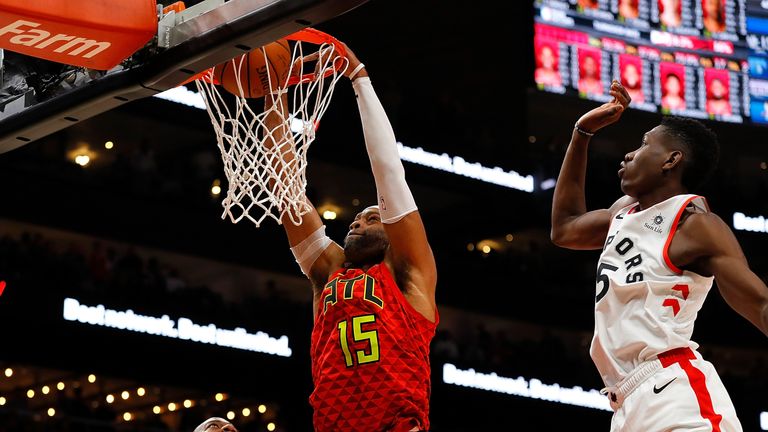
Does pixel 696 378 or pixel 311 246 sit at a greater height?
pixel 311 246

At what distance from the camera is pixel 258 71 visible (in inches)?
216

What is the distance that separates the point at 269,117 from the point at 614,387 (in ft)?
7.95

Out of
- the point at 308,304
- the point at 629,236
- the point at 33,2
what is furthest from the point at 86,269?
the point at 629,236

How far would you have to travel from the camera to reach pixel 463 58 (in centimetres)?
2280

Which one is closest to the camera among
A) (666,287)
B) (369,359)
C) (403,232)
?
(666,287)

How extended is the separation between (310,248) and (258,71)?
884 mm

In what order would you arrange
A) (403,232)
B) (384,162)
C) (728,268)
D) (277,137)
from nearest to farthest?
(728,268) → (403,232) → (384,162) → (277,137)

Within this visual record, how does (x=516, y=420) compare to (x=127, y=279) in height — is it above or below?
below

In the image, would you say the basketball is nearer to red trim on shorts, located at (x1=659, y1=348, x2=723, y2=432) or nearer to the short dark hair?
the short dark hair

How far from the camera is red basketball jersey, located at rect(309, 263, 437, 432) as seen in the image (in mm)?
4660

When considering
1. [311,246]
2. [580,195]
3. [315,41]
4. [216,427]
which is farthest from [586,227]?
[216,427]

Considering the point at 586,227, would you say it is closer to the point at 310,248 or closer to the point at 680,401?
the point at 680,401

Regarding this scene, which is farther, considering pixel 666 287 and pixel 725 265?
pixel 666 287

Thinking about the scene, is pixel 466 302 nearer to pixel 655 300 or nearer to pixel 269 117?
pixel 269 117
